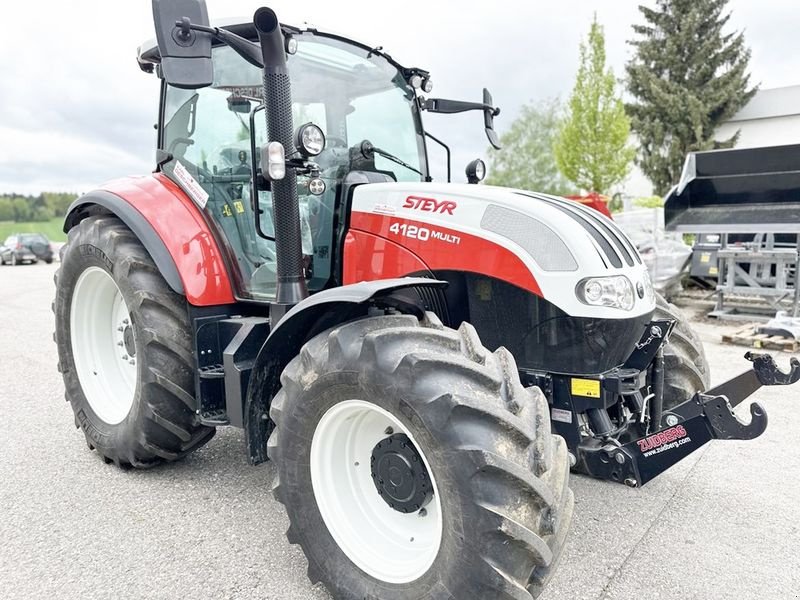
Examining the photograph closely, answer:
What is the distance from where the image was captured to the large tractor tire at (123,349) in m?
3.06

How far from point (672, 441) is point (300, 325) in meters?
1.61

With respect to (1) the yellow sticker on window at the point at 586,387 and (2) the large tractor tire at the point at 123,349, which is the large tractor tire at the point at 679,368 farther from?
(2) the large tractor tire at the point at 123,349

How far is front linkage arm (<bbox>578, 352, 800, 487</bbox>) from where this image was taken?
2.36 metres

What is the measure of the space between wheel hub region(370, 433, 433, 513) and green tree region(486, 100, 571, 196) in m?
29.5

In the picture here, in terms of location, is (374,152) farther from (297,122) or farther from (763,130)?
(763,130)

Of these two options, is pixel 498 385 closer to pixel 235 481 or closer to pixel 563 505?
pixel 563 505

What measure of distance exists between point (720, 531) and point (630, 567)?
629 millimetres

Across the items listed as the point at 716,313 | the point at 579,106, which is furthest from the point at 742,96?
the point at 716,313

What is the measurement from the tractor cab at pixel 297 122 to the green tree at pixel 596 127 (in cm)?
1848

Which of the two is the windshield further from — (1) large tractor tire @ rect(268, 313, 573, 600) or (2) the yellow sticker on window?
(2) the yellow sticker on window

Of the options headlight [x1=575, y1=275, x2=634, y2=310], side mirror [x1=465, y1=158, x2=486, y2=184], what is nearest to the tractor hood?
headlight [x1=575, y1=275, x2=634, y2=310]

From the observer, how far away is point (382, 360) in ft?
6.56

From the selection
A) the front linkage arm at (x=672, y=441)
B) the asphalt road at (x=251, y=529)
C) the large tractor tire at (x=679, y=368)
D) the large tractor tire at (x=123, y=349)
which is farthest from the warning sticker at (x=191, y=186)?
the large tractor tire at (x=679, y=368)

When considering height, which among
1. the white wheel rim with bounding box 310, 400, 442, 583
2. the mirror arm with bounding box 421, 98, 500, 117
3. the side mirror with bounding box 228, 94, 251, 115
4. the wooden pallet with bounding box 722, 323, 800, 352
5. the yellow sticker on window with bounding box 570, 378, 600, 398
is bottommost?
the wooden pallet with bounding box 722, 323, 800, 352
